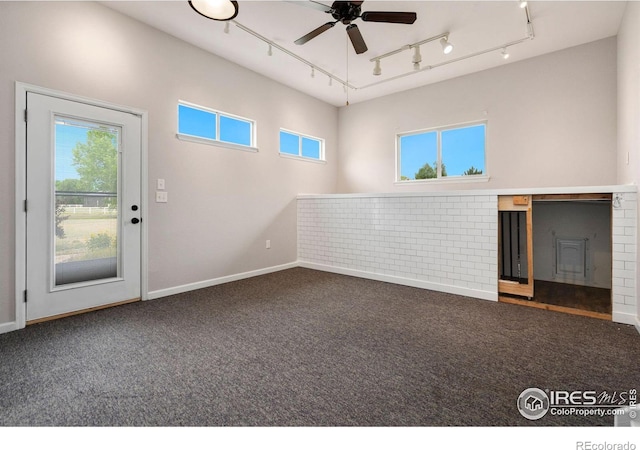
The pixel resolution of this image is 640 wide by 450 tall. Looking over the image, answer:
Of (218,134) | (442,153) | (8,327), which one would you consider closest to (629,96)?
(442,153)

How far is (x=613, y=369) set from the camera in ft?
6.09

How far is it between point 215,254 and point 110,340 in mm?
1815

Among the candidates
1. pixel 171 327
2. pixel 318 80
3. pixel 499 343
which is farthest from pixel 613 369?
pixel 318 80

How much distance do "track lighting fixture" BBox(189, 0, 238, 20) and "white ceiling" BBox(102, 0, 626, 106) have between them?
2.92 feet

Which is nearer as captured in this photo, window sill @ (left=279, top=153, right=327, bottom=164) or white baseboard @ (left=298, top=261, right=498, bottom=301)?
white baseboard @ (left=298, top=261, right=498, bottom=301)

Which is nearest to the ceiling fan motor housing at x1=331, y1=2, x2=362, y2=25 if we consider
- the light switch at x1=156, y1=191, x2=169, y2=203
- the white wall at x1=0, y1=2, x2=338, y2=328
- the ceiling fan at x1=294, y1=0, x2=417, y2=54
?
the ceiling fan at x1=294, y1=0, x2=417, y2=54

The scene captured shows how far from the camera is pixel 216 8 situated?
1979mm

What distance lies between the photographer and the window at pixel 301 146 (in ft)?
16.8

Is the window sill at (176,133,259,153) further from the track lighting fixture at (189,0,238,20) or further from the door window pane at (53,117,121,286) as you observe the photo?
the track lighting fixture at (189,0,238,20)
